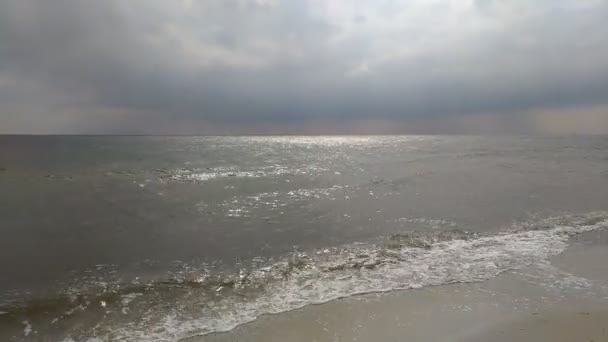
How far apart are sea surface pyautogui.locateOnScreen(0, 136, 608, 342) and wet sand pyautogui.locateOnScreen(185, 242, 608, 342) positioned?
47cm

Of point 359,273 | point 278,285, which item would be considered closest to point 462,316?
point 359,273

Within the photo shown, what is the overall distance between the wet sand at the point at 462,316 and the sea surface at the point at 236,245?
47cm

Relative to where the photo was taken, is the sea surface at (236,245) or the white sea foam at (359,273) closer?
the white sea foam at (359,273)

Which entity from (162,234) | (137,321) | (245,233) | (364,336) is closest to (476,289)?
(364,336)

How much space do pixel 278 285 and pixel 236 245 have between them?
3.49 metres

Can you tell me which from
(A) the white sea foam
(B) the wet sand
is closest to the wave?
(A) the white sea foam

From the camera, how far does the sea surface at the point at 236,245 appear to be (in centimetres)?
674

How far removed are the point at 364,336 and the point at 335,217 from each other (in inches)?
357

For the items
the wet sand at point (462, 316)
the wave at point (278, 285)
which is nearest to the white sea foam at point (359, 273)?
the wave at point (278, 285)

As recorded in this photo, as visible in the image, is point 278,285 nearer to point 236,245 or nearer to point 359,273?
point 359,273

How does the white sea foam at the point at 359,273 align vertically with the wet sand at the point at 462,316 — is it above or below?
below

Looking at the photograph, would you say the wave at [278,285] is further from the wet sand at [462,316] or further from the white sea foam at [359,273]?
the wet sand at [462,316]

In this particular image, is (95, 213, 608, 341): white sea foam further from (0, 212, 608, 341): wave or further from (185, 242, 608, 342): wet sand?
(185, 242, 608, 342): wet sand

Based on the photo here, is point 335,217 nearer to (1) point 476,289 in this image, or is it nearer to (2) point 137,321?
(1) point 476,289
